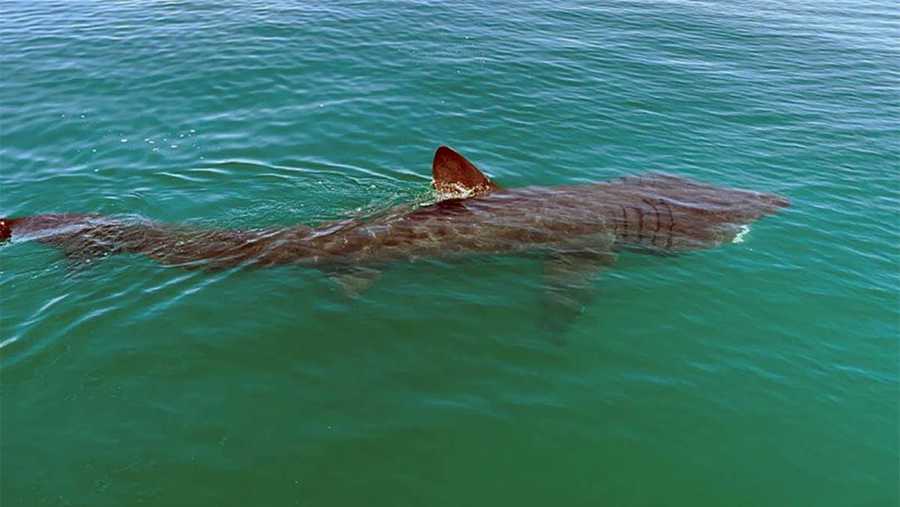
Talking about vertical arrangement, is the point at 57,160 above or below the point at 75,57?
below

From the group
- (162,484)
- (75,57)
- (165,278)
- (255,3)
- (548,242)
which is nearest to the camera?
(162,484)

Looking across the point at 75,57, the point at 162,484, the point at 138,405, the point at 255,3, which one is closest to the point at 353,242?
the point at 138,405

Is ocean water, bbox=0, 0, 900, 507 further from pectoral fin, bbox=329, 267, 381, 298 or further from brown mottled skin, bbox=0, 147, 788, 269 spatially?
brown mottled skin, bbox=0, 147, 788, 269

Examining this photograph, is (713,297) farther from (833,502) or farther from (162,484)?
(162,484)

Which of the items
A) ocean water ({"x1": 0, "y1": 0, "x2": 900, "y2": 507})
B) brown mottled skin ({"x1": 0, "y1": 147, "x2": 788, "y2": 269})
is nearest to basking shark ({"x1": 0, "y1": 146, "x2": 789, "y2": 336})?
brown mottled skin ({"x1": 0, "y1": 147, "x2": 788, "y2": 269})

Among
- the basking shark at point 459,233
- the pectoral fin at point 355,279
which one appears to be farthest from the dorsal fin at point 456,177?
the pectoral fin at point 355,279

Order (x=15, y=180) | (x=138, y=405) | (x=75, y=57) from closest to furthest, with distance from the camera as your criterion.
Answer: (x=138, y=405), (x=15, y=180), (x=75, y=57)

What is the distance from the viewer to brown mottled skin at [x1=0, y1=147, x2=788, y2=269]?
439 inches

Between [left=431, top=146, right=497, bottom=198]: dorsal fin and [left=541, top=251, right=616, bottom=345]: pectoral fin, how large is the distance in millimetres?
Result: 1914

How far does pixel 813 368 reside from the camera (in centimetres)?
942

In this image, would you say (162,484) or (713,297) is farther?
(713,297)

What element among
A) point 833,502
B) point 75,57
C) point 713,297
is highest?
point 75,57

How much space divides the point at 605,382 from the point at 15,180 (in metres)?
11.3

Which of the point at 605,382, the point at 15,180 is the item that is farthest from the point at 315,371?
the point at 15,180
